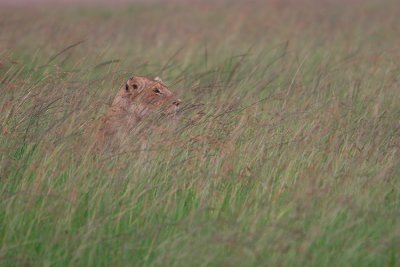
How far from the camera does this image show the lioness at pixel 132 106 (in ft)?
15.8

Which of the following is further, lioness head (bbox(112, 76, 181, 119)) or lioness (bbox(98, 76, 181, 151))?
lioness head (bbox(112, 76, 181, 119))

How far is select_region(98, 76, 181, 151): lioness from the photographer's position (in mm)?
4816

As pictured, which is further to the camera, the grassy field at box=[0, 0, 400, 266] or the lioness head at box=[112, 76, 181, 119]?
the lioness head at box=[112, 76, 181, 119]

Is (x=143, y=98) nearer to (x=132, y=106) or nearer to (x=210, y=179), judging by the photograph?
(x=132, y=106)

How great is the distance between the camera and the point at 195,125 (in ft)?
16.2

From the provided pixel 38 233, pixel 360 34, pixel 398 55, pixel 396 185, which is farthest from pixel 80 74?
pixel 360 34

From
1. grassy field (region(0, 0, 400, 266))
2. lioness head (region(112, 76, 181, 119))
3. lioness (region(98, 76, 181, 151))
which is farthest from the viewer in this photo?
lioness head (region(112, 76, 181, 119))

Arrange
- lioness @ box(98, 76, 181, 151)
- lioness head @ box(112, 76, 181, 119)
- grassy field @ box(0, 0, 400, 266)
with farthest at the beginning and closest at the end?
lioness head @ box(112, 76, 181, 119)
lioness @ box(98, 76, 181, 151)
grassy field @ box(0, 0, 400, 266)

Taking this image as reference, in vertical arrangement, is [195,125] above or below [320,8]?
above

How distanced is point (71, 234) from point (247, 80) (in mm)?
2760

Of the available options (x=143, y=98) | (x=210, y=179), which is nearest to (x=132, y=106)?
(x=143, y=98)

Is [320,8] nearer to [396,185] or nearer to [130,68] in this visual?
[130,68]

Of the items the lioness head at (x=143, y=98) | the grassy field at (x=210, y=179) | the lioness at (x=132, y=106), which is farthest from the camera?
the lioness head at (x=143, y=98)

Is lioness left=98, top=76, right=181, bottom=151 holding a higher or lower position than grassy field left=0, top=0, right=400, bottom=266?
higher
